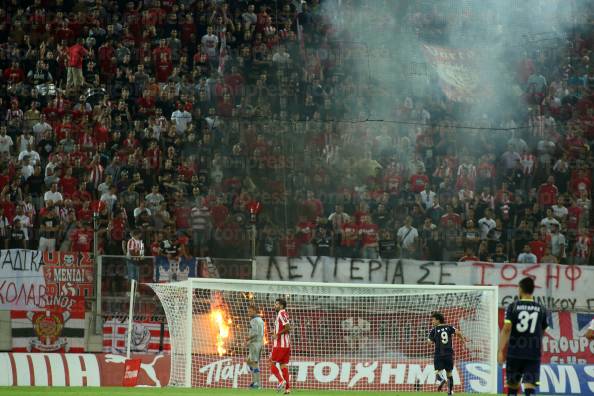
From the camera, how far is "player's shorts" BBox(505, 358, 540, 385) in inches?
401

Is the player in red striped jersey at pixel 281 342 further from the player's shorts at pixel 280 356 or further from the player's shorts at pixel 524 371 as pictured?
the player's shorts at pixel 524 371

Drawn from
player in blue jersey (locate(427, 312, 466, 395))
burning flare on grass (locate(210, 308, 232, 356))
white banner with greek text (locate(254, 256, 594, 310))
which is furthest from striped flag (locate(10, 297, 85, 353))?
player in blue jersey (locate(427, 312, 466, 395))

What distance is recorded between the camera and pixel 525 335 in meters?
10.1

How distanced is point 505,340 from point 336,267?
30.9 feet

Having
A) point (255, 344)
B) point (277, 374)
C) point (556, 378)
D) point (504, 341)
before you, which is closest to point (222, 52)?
point (255, 344)

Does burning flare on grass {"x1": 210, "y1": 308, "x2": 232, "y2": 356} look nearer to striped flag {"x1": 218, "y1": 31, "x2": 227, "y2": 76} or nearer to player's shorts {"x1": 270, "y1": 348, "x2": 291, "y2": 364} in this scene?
player's shorts {"x1": 270, "y1": 348, "x2": 291, "y2": 364}

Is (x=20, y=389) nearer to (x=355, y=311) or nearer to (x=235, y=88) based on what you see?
(x=355, y=311)

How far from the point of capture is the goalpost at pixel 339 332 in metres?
17.3

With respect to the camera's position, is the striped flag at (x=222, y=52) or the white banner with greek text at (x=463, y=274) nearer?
the white banner with greek text at (x=463, y=274)

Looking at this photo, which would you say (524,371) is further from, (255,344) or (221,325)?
(221,325)

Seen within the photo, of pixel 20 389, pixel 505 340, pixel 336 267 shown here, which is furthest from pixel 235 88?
pixel 505 340

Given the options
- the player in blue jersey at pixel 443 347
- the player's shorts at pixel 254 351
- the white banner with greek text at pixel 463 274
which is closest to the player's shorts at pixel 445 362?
the player in blue jersey at pixel 443 347

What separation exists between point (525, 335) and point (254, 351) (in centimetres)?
729

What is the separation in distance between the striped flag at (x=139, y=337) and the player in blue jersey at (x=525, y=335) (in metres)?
9.17
